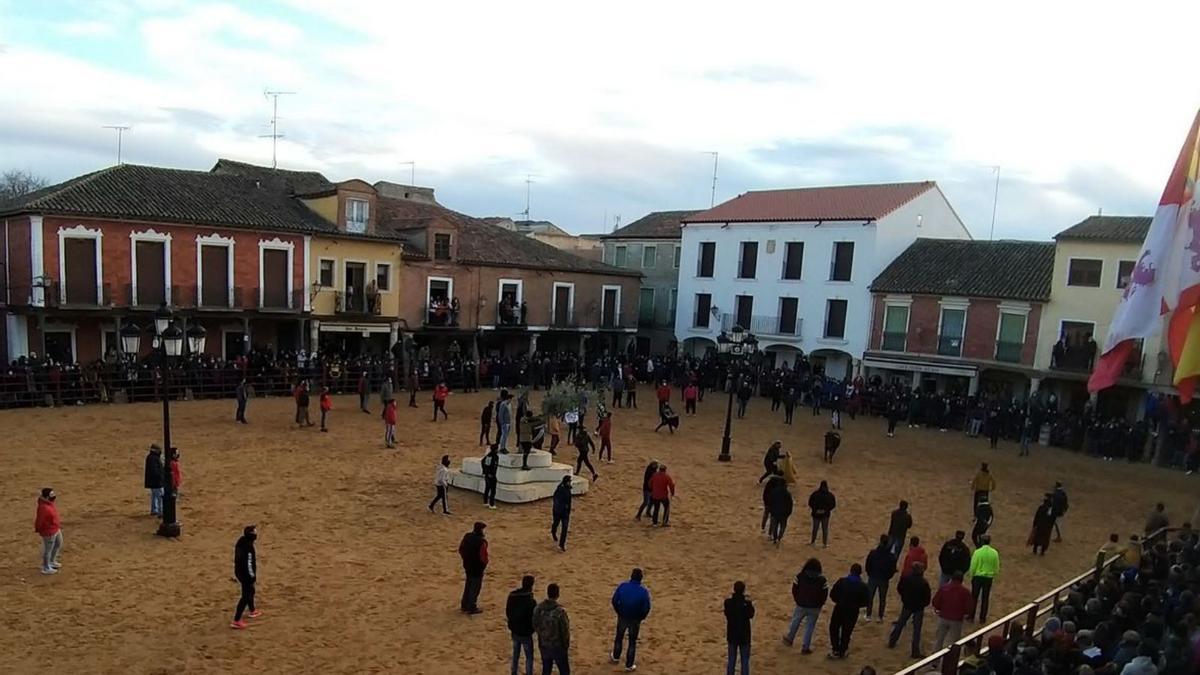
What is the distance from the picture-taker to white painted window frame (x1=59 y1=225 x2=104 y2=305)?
88.5 ft

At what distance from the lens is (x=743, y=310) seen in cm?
4197

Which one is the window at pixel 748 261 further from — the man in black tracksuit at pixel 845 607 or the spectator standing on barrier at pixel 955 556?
the man in black tracksuit at pixel 845 607

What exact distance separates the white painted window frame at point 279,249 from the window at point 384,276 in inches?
149

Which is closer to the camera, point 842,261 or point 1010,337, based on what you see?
point 1010,337

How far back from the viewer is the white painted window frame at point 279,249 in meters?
31.3

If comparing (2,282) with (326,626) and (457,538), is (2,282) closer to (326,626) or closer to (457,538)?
(457,538)

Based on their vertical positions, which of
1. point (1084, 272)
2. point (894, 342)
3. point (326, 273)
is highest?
point (1084, 272)

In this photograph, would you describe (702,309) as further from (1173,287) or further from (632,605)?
(632,605)

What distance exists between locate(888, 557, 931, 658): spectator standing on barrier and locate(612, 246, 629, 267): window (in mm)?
38985

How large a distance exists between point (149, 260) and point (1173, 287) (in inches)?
1161

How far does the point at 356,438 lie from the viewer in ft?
74.4

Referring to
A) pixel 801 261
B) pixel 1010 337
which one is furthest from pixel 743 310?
pixel 1010 337

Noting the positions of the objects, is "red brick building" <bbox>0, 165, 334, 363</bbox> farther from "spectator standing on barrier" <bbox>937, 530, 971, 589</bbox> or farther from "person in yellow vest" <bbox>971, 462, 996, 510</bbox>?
"spectator standing on barrier" <bbox>937, 530, 971, 589</bbox>

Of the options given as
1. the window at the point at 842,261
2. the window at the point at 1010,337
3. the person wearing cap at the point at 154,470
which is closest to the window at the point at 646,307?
the window at the point at 842,261
